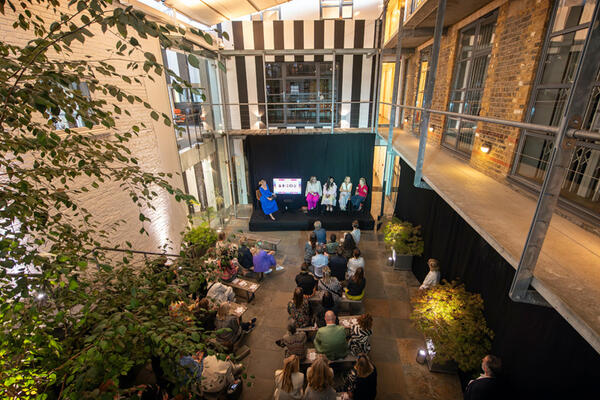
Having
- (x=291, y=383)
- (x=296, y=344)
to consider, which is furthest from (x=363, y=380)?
(x=296, y=344)

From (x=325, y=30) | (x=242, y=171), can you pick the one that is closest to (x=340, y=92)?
(x=325, y=30)

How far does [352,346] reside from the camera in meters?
3.83

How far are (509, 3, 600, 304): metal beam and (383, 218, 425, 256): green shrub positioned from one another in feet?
13.3

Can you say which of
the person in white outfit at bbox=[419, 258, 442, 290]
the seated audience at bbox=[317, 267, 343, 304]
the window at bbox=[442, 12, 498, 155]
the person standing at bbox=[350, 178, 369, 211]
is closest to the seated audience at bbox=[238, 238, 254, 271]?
the seated audience at bbox=[317, 267, 343, 304]

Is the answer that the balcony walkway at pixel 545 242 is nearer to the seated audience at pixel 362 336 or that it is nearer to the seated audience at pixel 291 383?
the seated audience at pixel 362 336

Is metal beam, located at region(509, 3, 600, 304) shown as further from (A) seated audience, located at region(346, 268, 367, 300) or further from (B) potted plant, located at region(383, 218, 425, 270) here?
(B) potted plant, located at region(383, 218, 425, 270)

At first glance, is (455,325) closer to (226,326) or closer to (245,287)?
(226,326)

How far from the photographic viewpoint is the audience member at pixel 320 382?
2943 mm

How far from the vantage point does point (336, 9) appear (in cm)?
873

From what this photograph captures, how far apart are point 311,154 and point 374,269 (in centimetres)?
420

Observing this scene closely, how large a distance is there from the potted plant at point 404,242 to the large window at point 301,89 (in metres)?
5.02

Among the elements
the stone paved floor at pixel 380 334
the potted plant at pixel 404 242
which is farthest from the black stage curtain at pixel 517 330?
the potted plant at pixel 404 242

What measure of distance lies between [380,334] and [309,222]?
13.9 ft

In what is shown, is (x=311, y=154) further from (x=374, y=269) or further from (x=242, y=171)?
(x=374, y=269)
